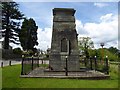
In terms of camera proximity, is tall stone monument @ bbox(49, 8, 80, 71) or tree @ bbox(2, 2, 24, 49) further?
tree @ bbox(2, 2, 24, 49)

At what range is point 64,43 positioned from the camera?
67.6 feet

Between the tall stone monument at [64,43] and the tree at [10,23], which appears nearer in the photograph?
the tall stone monument at [64,43]

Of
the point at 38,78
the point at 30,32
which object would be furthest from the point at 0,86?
the point at 30,32

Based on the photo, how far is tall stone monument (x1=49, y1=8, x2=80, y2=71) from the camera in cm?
2045

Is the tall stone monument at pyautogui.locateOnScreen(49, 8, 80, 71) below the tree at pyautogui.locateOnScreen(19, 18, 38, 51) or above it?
below

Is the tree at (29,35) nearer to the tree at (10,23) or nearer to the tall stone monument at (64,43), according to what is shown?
the tree at (10,23)

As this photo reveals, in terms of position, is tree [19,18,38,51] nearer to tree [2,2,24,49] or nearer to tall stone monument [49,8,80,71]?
tree [2,2,24,49]

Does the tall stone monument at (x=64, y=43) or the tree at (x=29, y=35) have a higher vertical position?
the tree at (x=29, y=35)

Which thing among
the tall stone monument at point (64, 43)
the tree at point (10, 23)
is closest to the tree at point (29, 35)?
the tree at point (10, 23)

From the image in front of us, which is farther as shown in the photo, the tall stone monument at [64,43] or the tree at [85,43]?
the tree at [85,43]

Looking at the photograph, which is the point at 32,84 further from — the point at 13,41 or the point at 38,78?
the point at 13,41

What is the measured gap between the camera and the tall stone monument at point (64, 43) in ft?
67.1

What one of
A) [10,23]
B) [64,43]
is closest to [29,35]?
[10,23]

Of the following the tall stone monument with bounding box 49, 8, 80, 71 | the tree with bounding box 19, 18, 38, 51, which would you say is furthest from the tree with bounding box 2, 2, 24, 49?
the tall stone monument with bounding box 49, 8, 80, 71
